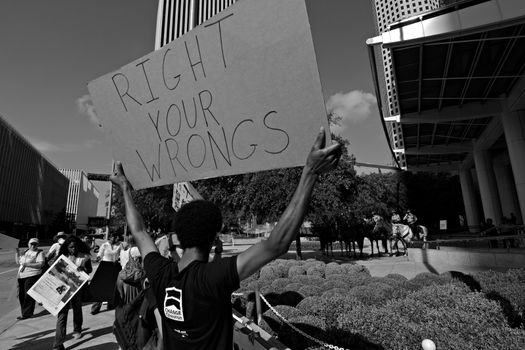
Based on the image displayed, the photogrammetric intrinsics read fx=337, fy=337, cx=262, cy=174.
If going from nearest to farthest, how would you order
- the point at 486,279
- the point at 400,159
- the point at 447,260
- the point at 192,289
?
the point at 192,289 → the point at 486,279 → the point at 447,260 → the point at 400,159

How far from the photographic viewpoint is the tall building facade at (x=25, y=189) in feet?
206

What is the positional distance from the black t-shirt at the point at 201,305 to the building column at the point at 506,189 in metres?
39.2

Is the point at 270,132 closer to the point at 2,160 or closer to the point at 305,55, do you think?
the point at 305,55

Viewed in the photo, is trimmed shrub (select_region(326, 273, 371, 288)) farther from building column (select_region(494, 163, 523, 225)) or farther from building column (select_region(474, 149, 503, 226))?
building column (select_region(494, 163, 523, 225))

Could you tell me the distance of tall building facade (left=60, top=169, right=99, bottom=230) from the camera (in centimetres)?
14100

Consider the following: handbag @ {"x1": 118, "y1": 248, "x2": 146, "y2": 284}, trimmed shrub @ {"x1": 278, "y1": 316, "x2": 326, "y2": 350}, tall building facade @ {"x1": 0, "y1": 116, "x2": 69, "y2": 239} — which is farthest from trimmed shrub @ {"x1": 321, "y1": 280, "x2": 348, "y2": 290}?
tall building facade @ {"x1": 0, "y1": 116, "x2": 69, "y2": 239}

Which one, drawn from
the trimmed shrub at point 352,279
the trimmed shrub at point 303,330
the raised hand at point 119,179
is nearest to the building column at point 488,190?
the trimmed shrub at point 352,279

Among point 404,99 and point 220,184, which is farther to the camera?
point 404,99

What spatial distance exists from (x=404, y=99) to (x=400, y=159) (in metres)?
18.8

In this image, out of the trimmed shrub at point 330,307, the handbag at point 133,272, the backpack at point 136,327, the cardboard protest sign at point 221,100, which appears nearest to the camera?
the cardboard protest sign at point 221,100

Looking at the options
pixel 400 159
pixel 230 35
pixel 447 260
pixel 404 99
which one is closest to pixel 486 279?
pixel 230 35

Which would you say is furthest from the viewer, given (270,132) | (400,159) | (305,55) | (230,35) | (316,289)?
(400,159)

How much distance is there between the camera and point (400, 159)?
126 ft

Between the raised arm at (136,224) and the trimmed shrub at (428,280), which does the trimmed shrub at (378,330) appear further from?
the trimmed shrub at (428,280)
